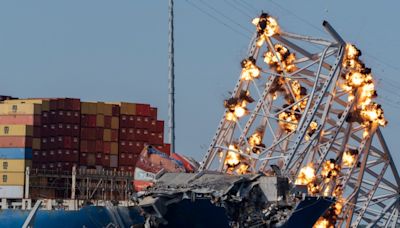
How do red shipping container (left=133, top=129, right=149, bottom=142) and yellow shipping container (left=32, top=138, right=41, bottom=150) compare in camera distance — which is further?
red shipping container (left=133, top=129, right=149, bottom=142)

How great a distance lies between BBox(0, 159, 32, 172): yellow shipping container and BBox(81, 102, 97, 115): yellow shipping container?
6.49 metres

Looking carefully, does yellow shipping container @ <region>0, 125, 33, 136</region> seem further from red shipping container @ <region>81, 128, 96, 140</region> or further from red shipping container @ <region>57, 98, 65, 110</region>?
red shipping container @ <region>81, 128, 96, 140</region>

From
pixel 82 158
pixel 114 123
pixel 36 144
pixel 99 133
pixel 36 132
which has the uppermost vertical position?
pixel 114 123

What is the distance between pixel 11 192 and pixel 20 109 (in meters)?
5.75

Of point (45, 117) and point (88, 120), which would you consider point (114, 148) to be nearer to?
point (88, 120)

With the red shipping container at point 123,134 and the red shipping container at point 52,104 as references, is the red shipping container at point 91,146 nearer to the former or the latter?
the red shipping container at point 123,134

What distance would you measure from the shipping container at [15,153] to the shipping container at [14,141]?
25cm

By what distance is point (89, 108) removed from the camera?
87.6 metres

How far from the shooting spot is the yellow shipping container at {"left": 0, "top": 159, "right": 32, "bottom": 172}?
81312mm

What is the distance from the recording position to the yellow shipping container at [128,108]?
88625 millimetres

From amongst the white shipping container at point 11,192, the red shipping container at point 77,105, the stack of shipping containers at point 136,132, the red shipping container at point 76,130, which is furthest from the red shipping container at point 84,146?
the white shipping container at point 11,192

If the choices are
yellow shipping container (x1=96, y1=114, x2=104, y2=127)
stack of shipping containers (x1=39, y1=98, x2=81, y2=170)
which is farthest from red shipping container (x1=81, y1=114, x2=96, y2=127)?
stack of shipping containers (x1=39, y1=98, x2=81, y2=170)

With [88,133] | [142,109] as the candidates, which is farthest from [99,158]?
[142,109]

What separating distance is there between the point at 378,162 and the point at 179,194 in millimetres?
19882
